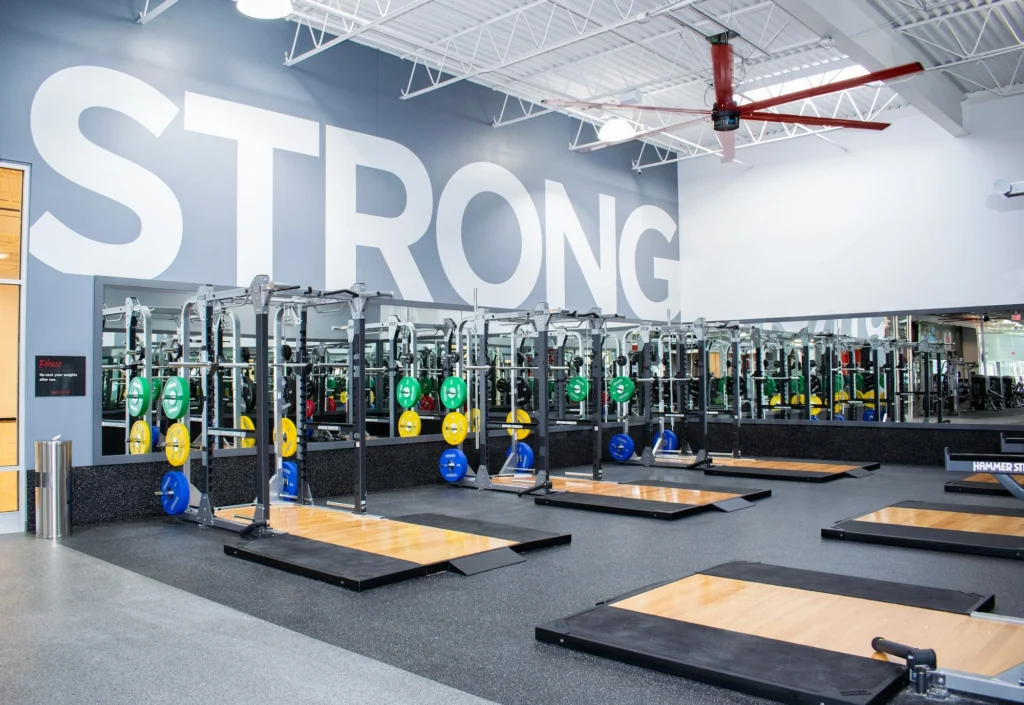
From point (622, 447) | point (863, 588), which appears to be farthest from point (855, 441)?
point (863, 588)

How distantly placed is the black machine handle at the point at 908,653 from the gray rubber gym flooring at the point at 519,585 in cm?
12

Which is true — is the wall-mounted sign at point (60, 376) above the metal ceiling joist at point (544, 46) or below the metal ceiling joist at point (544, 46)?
below

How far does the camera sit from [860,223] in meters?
11.2

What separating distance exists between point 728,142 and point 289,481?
455 centimetres

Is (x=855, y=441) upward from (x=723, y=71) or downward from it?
downward

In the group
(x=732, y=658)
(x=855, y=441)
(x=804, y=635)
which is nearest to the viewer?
(x=732, y=658)

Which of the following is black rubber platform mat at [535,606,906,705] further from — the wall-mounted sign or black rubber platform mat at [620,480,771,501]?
the wall-mounted sign

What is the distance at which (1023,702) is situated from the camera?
2.62m

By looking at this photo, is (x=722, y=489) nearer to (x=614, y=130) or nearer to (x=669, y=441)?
(x=669, y=441)

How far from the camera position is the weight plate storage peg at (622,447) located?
10.1 meters

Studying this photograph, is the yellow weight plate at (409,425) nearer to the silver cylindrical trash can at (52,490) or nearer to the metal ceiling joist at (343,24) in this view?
the silver cylindrical trash can at (52,490)

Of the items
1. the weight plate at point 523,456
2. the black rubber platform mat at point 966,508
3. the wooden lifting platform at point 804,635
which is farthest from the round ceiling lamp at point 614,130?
the wooden lifting platform at point 804,635

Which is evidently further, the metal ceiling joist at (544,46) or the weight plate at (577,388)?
Result: the weight plate at (577,388)

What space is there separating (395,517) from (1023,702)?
4.43m
